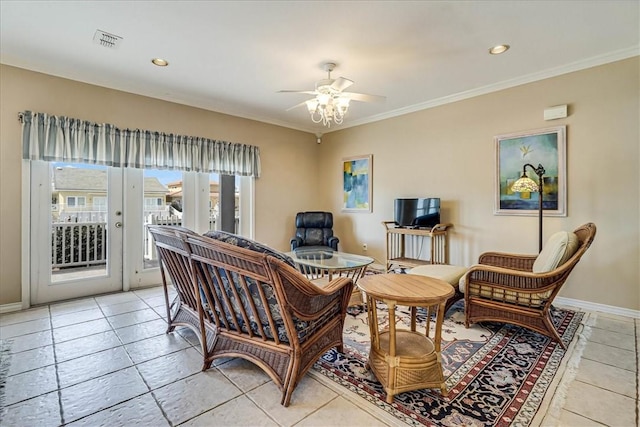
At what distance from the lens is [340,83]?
2.92 meters

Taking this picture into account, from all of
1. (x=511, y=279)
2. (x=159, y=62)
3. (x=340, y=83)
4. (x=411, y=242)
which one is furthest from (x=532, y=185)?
(x=159, y=62)

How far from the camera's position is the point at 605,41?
2871mm

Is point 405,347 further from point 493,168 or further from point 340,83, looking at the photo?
point 493,168

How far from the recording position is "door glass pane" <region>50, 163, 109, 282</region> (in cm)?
355

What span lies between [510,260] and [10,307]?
552cm

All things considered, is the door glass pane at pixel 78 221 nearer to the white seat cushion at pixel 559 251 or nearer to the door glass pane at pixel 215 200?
the door glass pane at pixel 215 200

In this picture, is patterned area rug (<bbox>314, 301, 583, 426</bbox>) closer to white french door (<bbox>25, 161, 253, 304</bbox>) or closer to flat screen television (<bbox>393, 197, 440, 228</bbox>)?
flat screen television (<bbox>393, 197, 440, 228</bbox>)

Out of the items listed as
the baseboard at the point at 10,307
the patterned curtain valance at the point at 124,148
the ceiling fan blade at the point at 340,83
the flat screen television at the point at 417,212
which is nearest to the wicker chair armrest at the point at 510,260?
the flat screen television at the point at 417,212

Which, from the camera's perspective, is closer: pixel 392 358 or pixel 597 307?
pixel 392 358

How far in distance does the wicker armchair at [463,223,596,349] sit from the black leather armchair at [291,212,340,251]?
284 centimetres

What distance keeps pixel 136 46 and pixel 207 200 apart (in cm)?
231

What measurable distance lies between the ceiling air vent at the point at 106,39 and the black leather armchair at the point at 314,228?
11.7ft

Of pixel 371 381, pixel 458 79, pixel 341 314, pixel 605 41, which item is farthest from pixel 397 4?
pixel 371 381

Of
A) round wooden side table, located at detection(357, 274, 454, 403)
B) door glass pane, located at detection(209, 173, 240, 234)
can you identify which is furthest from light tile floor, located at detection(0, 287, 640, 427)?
door glass pane, located at detection(209, 173, 240, 234)
